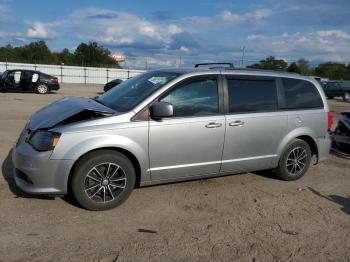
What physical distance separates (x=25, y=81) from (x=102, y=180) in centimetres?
1979

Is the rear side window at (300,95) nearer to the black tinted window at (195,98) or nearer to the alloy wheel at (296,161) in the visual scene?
the alloy wheel at (296,161)

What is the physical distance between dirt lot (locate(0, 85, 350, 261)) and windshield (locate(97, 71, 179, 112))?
4.15 feet

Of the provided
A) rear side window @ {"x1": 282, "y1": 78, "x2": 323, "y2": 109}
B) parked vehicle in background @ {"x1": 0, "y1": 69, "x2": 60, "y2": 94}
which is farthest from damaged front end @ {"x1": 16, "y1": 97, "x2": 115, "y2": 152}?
parked vehicle in background @ {"x1": 0, "y1": 69, "x2": 60, "y2": 94}

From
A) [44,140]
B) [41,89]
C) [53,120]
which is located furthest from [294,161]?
[41,89]

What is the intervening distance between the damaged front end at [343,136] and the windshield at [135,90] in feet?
16.3

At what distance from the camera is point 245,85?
6.09m

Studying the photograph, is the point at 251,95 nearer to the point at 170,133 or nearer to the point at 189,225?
the point at 170,133

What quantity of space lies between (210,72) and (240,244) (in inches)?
98.8

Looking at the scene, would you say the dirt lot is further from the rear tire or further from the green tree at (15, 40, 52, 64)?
the green tree at (15, 40, 52, 64)

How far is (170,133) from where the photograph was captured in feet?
17.5

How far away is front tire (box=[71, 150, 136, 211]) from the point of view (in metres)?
4.88

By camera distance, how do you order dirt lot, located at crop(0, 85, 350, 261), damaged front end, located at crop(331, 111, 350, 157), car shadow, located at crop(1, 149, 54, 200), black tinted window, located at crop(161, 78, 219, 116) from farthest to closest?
damaged front end, located at crop(331, 111, 350, 157) < black tinted window, located at crop(161, 78, 219, 116) < car shadow, located at crop(1, 149, 54, 200) < dirt lot, located at crop(0, 85, 350, 261)

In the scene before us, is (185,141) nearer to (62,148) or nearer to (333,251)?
(62,148)

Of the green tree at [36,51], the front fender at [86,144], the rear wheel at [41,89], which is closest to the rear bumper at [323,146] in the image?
the front fender at [86,144]
